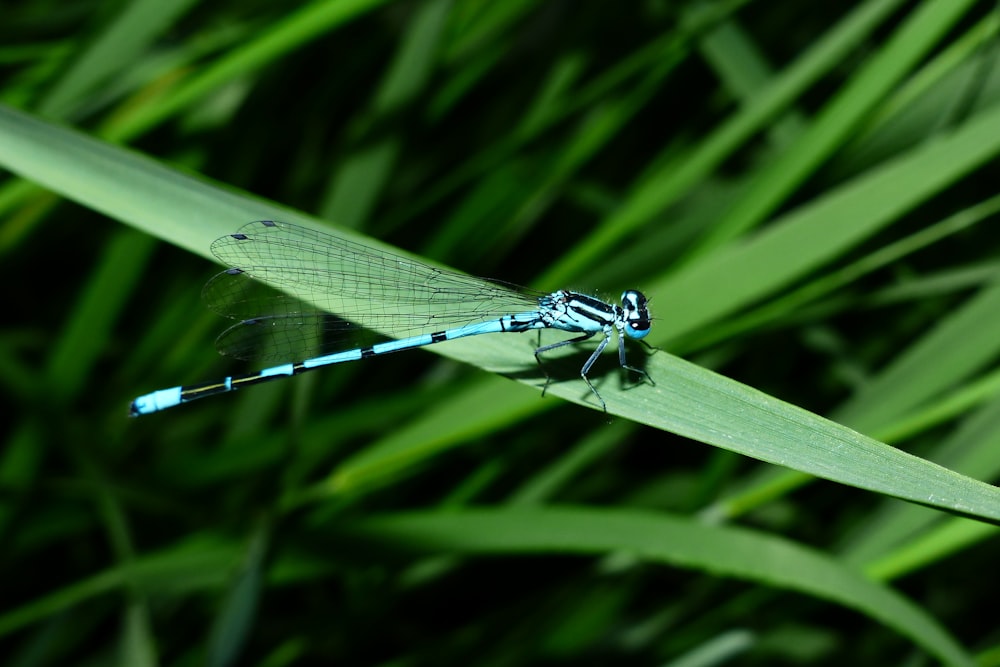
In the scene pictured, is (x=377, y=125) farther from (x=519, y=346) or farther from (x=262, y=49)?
(x=519, y=346)

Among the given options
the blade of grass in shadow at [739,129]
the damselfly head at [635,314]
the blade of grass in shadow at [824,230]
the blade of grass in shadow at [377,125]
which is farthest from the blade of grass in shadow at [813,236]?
→ the blade of grass in shadow at [377,125]

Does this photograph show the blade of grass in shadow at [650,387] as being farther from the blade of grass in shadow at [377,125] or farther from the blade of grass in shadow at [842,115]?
the blade of grass in shadow at [377,125]

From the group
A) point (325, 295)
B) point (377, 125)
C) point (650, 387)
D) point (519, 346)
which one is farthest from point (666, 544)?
point (377, 125)

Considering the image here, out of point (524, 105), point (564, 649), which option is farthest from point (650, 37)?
point (564, 649)

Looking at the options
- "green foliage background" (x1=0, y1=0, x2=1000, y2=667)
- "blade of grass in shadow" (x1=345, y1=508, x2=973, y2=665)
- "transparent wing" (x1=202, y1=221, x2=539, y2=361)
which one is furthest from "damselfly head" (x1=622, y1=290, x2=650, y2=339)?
"blade of grass in shadow" (x1=345, y1=508, x2=973, y2=665)

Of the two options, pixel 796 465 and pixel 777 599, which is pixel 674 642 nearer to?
pixel 777 599

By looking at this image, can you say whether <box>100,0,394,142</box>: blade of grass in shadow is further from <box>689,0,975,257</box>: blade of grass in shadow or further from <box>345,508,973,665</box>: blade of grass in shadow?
<box>345,508,973,665</box>: blade of grass in shadow
